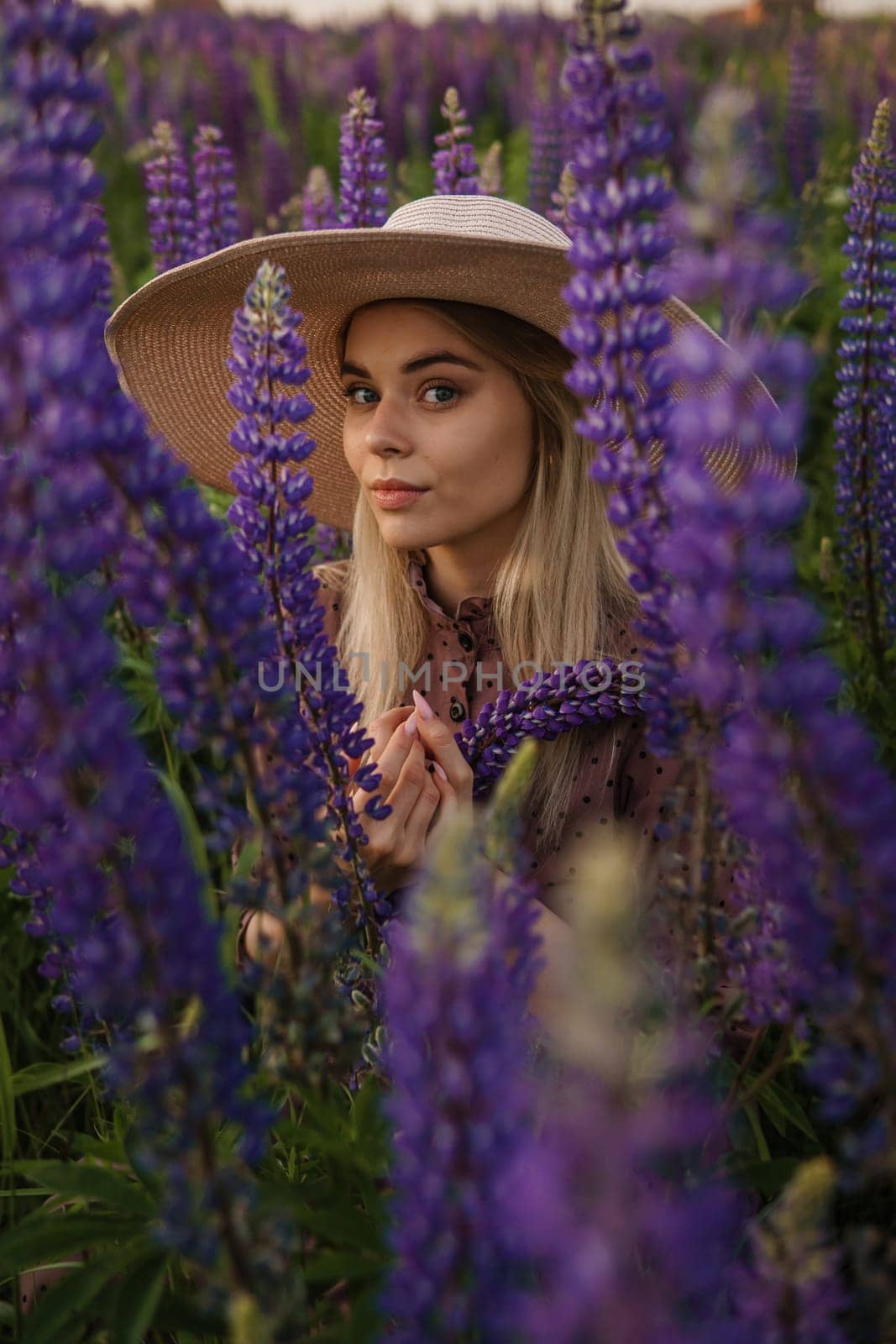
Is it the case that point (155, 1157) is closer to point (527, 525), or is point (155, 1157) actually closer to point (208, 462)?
point (527, 525)

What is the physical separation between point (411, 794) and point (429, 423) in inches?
30.9

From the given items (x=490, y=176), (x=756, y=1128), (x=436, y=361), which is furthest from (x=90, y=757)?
(x=490, y=176)

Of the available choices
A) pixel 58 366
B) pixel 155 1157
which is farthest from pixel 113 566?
pixel 155 1157

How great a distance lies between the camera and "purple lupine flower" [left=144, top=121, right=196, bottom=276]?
3.97 meters

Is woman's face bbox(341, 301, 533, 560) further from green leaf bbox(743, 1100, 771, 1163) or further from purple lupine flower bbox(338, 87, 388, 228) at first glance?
green leaf bbox(743, 1100, 771, 1163)

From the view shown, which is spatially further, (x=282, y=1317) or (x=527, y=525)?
(x=527, y=525)

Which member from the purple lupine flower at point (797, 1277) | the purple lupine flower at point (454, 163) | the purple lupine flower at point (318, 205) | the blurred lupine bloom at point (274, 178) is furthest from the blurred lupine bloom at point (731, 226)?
the blurred lupine bloom at point (274, 178)

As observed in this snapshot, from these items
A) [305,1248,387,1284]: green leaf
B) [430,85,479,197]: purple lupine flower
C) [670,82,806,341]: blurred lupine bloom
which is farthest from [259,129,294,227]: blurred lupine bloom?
[305,1248,387,1284]: green leaf

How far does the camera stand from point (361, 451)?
272 centimetres

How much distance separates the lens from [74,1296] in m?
1.43

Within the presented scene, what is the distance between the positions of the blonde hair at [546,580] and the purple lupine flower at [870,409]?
743 mm

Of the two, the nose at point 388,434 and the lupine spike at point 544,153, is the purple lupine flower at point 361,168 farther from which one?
the lupine spike at point 544,153

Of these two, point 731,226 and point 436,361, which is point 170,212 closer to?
point 436,361

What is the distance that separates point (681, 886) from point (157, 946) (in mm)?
659
